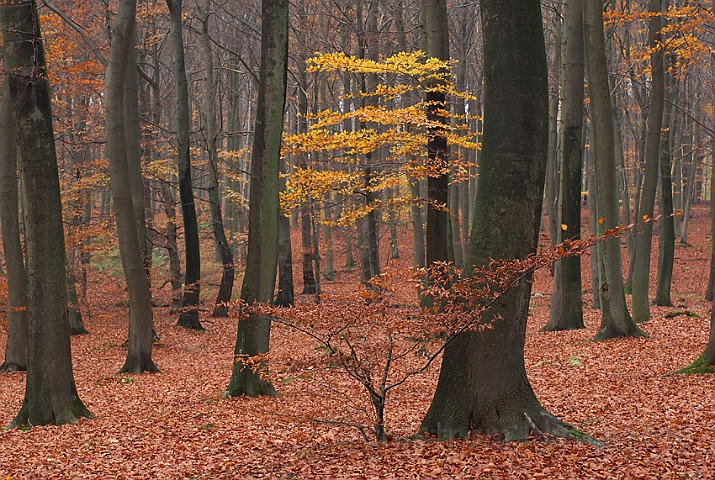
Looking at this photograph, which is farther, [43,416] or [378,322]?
[43,416]

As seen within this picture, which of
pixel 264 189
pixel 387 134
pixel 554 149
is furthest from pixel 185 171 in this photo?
pixel 554 149

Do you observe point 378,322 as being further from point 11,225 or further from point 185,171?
point 185,171

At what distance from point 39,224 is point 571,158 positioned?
9.57 meters

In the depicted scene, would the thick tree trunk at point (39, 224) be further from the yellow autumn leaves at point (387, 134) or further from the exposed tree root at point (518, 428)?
the exposed tree root at point (518, 428)

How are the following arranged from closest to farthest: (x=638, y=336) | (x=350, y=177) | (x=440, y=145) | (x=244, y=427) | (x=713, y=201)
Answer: (x=244, y=427) < (x=638, y=336) < (x=440, y=145) < (x=713, y=201) < (x=350, y=177)

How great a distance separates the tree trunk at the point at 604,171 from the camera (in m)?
10.8

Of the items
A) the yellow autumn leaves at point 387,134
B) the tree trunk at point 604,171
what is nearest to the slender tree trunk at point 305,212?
the yellow autumn leaves at point 387,134

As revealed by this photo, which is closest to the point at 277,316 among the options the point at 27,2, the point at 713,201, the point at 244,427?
the point at 244,427

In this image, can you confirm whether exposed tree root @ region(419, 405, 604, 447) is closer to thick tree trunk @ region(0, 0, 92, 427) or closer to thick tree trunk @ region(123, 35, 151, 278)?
thick tree trunk @ region(0, 0, 92, 427)

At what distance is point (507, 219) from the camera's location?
221 inches

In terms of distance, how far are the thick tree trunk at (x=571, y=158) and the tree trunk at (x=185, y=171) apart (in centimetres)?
864

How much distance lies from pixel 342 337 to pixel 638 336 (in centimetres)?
774

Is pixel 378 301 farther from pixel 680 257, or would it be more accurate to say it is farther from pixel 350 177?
pixel 680 257

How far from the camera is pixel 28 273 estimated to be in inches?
307
